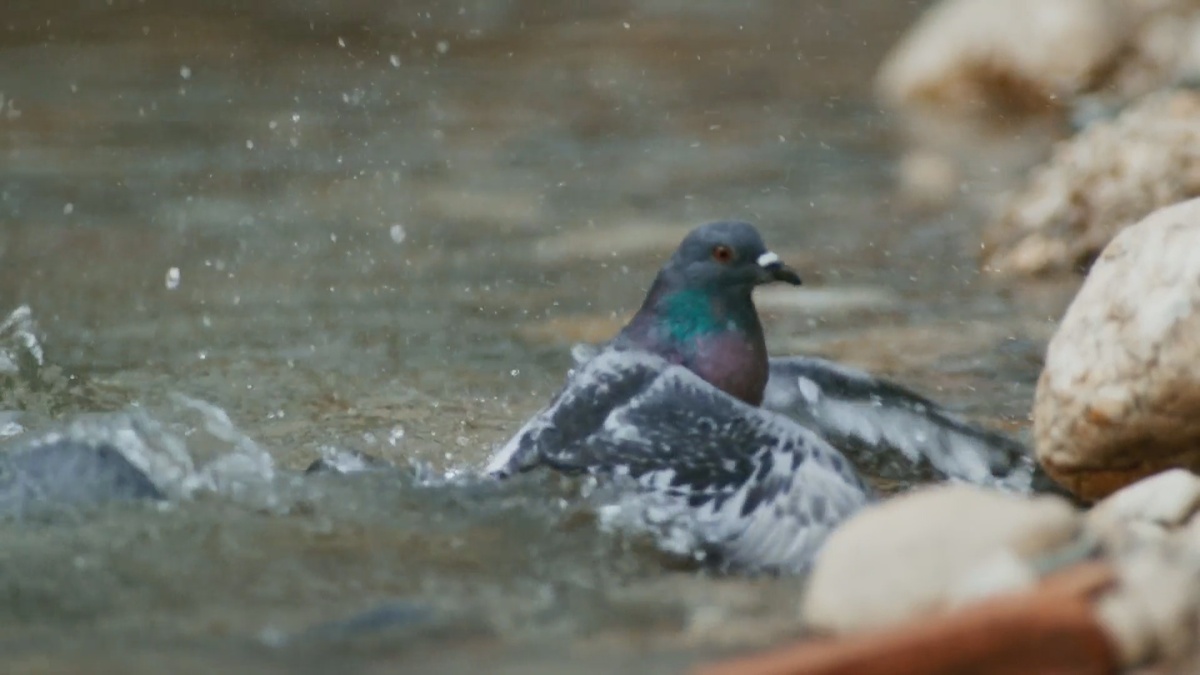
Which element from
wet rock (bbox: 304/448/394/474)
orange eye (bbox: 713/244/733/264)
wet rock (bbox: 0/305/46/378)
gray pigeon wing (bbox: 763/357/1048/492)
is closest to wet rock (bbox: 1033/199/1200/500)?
gray pigeon wing (bbox: 763/357/1048/492)

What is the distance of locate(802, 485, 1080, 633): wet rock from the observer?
3037mm

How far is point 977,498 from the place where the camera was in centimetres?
316

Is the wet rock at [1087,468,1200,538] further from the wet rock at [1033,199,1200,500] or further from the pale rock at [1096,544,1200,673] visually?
the pale rock at [1096,544,1200,673]

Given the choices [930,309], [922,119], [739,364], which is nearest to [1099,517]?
[739,364]

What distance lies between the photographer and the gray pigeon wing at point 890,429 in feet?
16.0

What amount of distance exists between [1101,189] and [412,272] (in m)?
2.42

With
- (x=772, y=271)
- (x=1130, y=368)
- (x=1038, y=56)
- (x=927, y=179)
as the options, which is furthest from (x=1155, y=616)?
(x=1038, y=56)

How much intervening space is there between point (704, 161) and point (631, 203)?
3.18ft

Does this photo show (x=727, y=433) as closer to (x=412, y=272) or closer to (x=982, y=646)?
(x=982, y=646)

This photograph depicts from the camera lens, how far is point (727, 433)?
4.36 metres

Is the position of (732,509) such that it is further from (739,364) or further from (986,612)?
(986,612)

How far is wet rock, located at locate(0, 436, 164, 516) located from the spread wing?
0.80 m

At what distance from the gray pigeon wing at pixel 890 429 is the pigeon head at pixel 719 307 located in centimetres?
27

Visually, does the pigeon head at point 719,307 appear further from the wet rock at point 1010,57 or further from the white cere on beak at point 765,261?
the wet rock at point 1010,57
